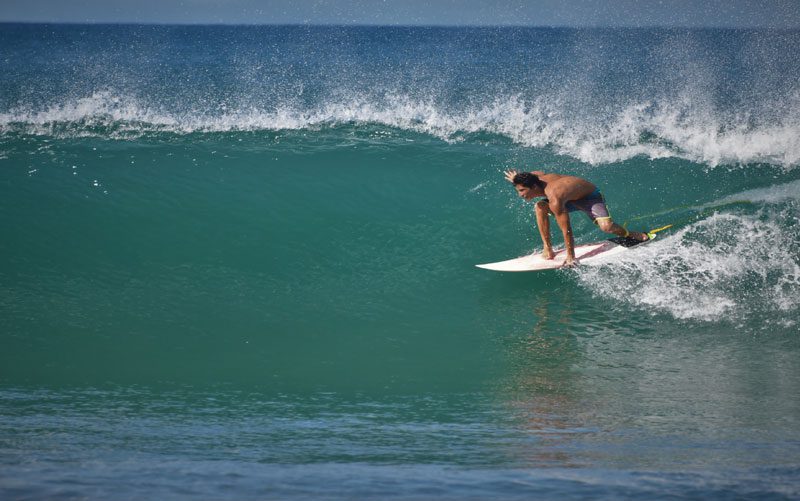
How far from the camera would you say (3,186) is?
895 cm

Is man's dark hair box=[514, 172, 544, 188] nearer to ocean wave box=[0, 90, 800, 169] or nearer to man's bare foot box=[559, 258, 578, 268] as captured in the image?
man's bare foot box=[559, 258, 578, 268]

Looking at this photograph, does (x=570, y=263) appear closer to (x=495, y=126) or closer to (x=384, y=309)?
(x=384, y=309)

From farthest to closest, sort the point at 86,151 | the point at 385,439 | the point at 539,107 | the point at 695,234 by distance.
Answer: the point at 539,107, the point at 86,151, the point at 695,234, the point at 385,439

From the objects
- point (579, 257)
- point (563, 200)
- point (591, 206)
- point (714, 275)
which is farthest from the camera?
point (579, 257)

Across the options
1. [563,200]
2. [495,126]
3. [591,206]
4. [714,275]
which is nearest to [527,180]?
[563,200]

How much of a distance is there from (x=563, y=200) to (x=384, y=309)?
1798 mm

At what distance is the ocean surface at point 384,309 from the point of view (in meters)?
3.50

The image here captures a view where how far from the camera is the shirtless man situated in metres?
6.61

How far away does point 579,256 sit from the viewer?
7145 millimetres

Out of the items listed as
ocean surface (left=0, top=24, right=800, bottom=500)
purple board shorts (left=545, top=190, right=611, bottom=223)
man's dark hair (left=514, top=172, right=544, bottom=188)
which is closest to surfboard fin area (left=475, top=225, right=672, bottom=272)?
ocean surface (left=0, top=24, right=800, bottom=500)

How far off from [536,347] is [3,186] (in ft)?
21.4

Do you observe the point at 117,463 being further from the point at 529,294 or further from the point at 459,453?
the point at 529,294

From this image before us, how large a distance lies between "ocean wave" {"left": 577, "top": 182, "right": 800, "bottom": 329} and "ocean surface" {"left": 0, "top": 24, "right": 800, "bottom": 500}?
3 centimetres

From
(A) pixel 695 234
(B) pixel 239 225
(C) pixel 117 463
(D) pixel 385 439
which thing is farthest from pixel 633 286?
(C) pixel 117 463
